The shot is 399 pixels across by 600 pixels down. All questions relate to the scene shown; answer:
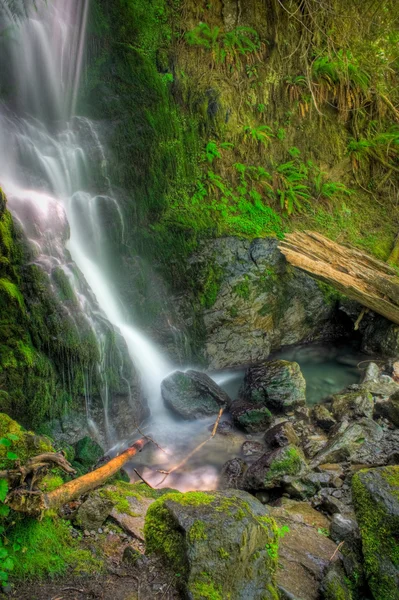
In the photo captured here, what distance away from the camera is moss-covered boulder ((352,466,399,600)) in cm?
256

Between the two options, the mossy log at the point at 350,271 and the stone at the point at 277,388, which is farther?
the mossy log at the point at 350,271

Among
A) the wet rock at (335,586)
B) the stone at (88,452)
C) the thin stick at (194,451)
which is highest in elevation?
the wet rock at (335,586)

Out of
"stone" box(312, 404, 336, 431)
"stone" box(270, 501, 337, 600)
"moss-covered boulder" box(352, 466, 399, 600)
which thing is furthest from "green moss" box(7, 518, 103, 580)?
"stone" box(312, 404, 336, 431)

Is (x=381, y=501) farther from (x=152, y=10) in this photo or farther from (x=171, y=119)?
(x=152, y=10)

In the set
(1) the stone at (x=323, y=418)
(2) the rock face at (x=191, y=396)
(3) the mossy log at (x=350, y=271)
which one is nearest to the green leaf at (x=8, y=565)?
(2) the rock face at (x=191, y=396)

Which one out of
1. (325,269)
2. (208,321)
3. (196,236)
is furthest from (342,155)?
(208,321)

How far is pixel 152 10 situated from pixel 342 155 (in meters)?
6.50

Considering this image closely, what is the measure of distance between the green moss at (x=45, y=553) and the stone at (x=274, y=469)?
9.47 feet

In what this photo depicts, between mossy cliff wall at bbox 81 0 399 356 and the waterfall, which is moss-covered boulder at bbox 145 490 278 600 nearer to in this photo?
the waterfall

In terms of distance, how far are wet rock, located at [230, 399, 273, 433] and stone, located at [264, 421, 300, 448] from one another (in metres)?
0.39

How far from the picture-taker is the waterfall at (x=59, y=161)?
673 centimetres

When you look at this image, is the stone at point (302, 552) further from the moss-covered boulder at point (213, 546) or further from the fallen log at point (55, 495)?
the fallen log at point (55, 495)

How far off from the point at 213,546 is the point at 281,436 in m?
4.05

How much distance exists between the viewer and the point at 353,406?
6855mm
